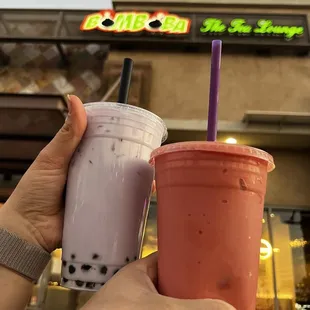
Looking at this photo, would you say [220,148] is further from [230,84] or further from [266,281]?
[230,84]

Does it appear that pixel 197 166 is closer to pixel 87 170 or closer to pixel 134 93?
pixel 87 170

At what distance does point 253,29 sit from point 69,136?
24.3 feet

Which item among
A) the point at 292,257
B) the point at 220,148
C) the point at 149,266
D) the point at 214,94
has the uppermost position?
the point at 292,257

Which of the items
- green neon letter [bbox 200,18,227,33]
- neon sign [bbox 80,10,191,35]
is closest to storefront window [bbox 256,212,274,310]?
green neon letter [bbox 200,18,227,33]

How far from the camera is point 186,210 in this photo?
40.4 inches

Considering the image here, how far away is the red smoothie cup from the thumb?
352mm

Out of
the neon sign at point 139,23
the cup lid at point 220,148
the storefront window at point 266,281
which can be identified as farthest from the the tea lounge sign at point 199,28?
the cup lid at point 220,148

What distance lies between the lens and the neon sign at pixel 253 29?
25.6ft

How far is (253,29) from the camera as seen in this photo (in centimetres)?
792

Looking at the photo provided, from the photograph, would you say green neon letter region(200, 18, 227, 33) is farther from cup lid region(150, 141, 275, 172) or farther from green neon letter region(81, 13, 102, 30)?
cup lid region(150, 141, 275, 172)

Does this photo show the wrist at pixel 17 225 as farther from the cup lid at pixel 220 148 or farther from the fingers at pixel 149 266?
the cup lid at pixel 220 148

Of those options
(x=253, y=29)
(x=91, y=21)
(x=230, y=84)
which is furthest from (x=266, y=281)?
(x=91, y=21)

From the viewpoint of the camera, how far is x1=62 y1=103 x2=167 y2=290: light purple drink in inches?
48.0

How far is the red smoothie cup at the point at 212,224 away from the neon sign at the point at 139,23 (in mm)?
7179
